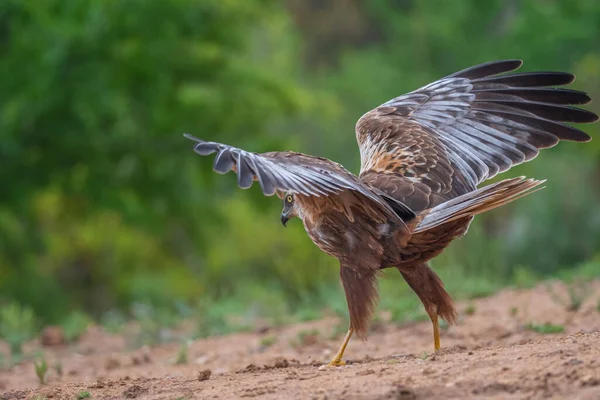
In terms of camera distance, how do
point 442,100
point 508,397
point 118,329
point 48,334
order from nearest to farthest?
point 508,397 < point 442,100 < point 48,334 < point 118,329

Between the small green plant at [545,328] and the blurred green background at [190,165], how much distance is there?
1.48m

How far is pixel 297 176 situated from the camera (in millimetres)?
5930

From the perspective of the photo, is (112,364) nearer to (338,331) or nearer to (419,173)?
(338,331)

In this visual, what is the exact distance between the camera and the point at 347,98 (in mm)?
28844

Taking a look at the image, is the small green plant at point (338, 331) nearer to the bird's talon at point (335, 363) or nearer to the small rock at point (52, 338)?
the bird's talon at point (335, 363)

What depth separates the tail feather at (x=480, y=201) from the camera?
19.9 ft

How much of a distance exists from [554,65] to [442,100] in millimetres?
15104

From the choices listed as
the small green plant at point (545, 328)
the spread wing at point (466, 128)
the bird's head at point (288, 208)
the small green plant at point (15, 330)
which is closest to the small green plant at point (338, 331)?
the small green plant at point (545, 328)

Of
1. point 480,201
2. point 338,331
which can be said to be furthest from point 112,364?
point 480,201

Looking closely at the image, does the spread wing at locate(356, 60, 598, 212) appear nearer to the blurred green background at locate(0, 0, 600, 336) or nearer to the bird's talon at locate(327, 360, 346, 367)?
the bird's talon at locate(327, 360, 346, 367)

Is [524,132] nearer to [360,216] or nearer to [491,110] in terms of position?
[491,110]

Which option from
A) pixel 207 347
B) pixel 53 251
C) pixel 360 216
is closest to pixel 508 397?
pixel 360 216

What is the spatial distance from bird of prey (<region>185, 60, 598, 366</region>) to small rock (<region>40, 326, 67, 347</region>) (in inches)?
168

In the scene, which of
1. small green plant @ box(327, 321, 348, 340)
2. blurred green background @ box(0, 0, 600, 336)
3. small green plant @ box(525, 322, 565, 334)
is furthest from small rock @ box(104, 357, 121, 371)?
small green plant @ box(525, 322, 565, 334)
